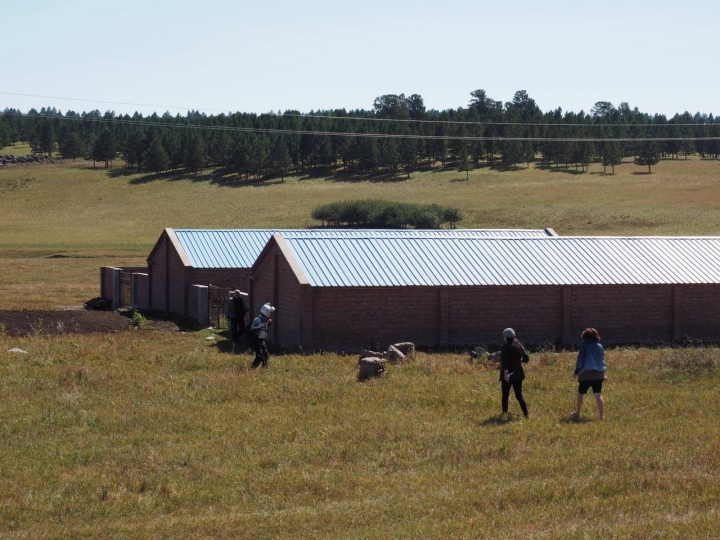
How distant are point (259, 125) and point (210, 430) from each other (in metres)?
157

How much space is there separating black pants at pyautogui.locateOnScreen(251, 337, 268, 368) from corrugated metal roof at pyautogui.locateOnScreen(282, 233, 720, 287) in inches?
168

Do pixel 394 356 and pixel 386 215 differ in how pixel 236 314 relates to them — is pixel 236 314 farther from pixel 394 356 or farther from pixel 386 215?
pixel 386 215

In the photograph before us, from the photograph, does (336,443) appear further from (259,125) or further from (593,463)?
(259,125)

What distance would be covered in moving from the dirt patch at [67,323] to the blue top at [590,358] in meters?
17.5

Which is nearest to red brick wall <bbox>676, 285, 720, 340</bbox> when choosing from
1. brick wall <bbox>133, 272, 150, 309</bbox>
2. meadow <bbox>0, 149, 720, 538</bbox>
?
meadow <bbox>0, 149, 720, 538</bbox>

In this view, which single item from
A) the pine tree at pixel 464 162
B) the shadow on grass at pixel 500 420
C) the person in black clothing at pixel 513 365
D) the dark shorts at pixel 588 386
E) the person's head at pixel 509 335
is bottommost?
the shadow on grass at pixel 500 420

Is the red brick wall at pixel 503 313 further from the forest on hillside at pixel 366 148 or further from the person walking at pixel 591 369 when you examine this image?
the forest on hillside at pixel 366 148

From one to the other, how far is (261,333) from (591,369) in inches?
319

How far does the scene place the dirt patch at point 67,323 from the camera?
95.3 feet

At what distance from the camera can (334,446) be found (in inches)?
551

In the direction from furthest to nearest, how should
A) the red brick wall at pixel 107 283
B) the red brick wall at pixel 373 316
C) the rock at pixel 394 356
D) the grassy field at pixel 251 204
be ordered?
the grassy field at pixel 251 204, the red brick wall at pixel 107 283, the red brick wall at pixel 373 316, the rock at pixel 394 356

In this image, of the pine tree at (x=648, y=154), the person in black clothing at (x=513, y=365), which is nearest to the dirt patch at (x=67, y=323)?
the person in black clothing at (x=513, y=365)

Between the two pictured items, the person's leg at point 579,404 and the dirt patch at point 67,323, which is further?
the dirt patch at point 67,323

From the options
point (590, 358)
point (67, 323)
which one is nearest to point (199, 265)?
point (67, 323)
